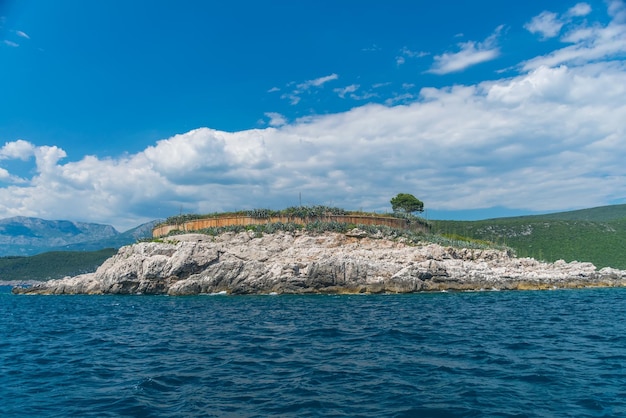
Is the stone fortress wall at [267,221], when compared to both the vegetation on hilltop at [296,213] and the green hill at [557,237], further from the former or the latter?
the green hill at [557,237]

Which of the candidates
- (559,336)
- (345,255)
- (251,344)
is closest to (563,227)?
(345,255)

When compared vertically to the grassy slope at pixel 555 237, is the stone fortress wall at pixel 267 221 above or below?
above

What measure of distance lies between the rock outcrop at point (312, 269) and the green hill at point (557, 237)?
32.7 metres

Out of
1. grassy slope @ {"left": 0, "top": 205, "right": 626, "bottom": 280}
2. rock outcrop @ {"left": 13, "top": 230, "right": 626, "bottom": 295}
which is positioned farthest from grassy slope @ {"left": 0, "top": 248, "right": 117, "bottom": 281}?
rock outcrop @ {"left": 13, "top": 230, "right": 626, "bottom": 295}

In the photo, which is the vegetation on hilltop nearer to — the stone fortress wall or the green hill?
the stone fortress wall

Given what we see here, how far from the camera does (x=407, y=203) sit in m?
99.1

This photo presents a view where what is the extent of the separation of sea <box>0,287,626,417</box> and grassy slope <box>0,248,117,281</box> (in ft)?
545

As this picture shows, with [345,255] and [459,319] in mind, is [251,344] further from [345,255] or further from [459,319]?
[345,255]

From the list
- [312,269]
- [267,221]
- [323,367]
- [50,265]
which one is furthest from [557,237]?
[50,265]

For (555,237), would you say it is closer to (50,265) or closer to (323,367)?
(323,367)

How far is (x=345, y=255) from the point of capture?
56.0 metres

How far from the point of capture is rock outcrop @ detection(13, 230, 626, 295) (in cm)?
5309

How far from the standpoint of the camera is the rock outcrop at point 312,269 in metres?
53.1

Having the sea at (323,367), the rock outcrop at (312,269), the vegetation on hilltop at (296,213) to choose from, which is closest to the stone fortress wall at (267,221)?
the vegetation on hilltop at (296,213)
